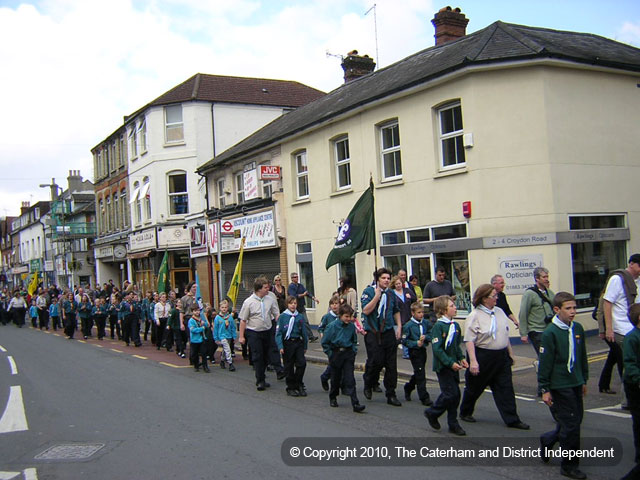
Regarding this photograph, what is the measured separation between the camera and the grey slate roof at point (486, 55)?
549 inches

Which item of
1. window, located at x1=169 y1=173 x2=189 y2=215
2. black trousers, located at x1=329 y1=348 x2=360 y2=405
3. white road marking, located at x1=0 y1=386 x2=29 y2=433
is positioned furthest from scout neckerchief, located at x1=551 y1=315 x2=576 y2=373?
window, located at x1=169 y1=173 x2=189 y2=215

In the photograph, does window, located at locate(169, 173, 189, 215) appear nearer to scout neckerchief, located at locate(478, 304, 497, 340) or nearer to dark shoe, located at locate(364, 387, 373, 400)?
dark shoe, located at locate(364, 387, 373, 400)

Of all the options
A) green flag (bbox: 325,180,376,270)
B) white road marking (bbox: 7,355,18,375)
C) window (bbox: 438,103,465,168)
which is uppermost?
window (bbox: 438,103,465,168)

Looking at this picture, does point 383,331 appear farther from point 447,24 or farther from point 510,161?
point 447,24

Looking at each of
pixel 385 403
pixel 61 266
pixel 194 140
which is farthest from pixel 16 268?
pixel 385 403

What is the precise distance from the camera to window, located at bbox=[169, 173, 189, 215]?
3241cm

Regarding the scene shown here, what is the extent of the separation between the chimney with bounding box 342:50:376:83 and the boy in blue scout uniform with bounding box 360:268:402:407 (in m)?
17.6

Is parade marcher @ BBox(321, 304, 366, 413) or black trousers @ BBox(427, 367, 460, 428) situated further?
parade marcher @ BBox(321, 304, 366, 413)

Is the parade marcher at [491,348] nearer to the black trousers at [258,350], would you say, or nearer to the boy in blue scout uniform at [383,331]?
the boy in blue scout uniform at [383,331]

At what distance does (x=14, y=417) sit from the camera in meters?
9.06

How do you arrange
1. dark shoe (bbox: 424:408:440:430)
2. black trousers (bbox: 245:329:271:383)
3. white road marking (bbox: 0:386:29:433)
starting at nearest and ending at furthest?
dark shoe (bbox: 424:408:440:430) < white road marking (bbox: 0:386:29:433) < black trousers (bbox: 245:329:271:383)

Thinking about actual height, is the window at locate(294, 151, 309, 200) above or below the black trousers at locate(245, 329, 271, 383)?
above

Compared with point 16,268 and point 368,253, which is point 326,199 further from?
point 16,268

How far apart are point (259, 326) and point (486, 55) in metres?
8.10
